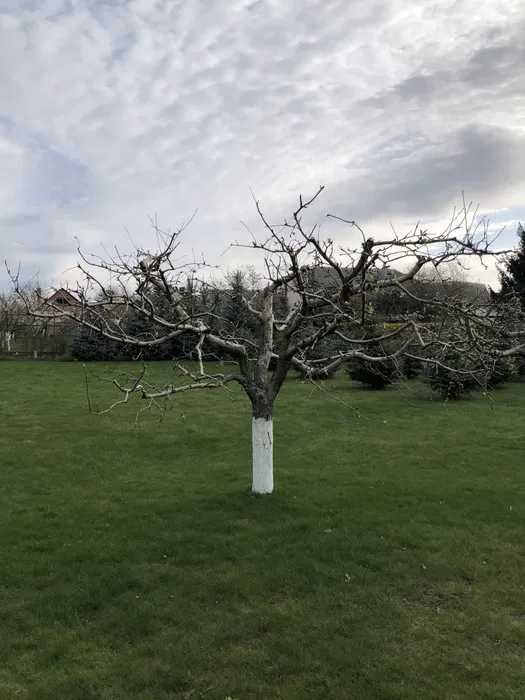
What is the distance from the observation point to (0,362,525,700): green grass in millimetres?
3947

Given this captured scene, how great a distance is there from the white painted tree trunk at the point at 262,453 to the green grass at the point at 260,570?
0.88 feet

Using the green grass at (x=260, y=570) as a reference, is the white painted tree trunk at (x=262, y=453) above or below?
above

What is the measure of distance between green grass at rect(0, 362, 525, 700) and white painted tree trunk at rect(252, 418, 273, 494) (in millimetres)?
267

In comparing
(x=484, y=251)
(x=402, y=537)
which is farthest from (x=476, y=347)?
(x=402, y=537)

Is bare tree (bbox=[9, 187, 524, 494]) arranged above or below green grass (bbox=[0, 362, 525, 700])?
above

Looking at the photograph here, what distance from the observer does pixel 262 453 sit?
739cm

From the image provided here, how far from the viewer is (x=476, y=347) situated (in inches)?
270

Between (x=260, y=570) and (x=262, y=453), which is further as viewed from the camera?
(x=262, y=453)

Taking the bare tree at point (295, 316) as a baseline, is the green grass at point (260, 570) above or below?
below

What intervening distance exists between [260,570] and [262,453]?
1.98 meters

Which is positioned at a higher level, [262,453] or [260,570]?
→ [262,453]

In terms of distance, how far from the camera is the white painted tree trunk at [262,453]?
7.24 metres

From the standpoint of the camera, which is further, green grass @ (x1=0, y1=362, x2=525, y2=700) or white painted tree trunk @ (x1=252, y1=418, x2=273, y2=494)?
white painted tree trunk @ (x1=252, y1=418, x2=273, y2=494)

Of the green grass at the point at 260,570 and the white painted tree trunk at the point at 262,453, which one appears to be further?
the white painted tree trunk at the point at 262,453
